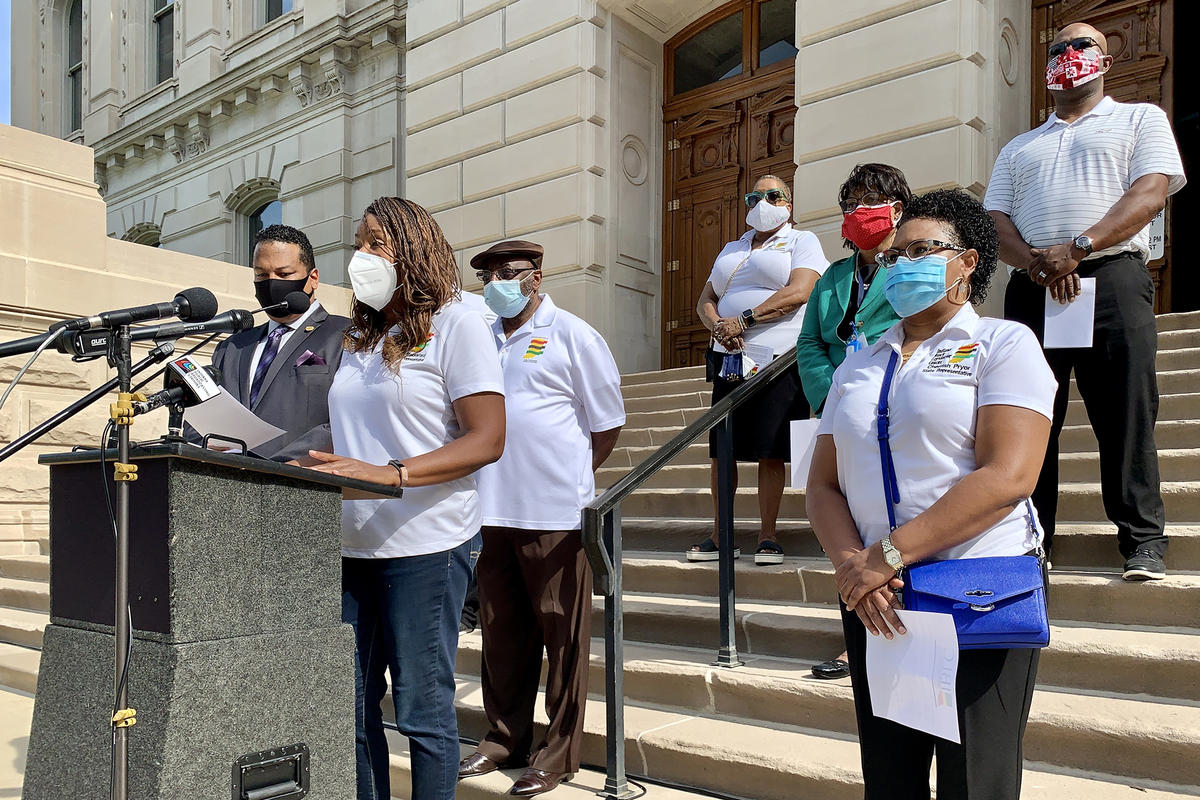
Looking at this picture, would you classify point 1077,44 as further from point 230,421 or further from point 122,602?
point 122,602

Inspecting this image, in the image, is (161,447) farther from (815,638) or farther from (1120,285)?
(1120,285)

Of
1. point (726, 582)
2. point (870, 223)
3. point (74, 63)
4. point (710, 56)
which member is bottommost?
point (726, 582)

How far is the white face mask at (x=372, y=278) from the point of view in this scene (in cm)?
296

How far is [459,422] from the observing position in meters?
2.97

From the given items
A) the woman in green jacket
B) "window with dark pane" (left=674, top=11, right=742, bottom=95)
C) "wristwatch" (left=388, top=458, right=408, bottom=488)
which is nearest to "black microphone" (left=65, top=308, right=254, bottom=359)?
"wristwatch" (left=388, top=458, right=408, bottom=488)

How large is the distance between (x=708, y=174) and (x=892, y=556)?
10.1m

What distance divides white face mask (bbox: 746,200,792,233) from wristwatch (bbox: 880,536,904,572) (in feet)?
10.9

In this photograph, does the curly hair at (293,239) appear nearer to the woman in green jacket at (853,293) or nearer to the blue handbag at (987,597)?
the woman in green jacket at (853,293)

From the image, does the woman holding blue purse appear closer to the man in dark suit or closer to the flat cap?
the man in dark suit

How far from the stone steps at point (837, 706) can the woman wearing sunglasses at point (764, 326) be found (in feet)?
2.98

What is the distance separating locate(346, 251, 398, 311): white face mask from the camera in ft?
9.72

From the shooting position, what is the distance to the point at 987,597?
2.09m

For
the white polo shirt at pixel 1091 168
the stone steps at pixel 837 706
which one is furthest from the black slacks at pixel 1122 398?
the stone steps at pixel 837 706

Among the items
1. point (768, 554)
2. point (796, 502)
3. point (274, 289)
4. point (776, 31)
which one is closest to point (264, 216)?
point (776, 31)
